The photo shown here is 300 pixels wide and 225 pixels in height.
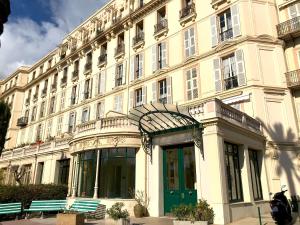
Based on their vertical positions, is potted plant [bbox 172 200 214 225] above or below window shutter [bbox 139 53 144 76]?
below

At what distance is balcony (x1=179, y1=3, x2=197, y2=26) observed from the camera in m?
20.7

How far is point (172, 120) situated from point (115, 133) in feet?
10.7

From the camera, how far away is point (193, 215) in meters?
10.0

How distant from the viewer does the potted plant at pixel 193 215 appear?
31.8ft

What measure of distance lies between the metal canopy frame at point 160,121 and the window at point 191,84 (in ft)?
18.8

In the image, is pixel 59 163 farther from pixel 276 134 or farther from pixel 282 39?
pixel 282 39

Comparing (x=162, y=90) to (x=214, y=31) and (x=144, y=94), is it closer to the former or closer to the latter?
(x=144, y=94)

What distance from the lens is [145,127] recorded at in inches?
579

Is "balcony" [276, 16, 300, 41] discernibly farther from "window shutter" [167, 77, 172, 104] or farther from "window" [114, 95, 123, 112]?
"window" [114, 95, 123, 112]

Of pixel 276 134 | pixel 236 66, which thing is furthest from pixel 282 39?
pixel 276 134

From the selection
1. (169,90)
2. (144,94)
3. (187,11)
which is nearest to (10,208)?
(144,94)

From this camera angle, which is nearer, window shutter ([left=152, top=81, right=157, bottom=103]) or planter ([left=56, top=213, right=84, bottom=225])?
planter ([left=56, top=213, right=84, bottom=225])

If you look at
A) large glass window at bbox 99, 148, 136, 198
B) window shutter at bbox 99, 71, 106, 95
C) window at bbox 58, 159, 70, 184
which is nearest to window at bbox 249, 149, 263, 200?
large glass window at bbox 99, 148, 136, 198

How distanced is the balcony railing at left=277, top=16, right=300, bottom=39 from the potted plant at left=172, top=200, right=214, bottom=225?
12585 millimetres
